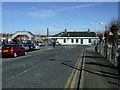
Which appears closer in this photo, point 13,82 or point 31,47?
Result: point 13,82

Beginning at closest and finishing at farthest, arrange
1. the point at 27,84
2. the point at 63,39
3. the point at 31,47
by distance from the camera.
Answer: the point at 27,84 → the point at 31,47 → the point at 63,39

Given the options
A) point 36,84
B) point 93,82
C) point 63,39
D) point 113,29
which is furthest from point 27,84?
point 63,39

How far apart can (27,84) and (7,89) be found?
3.01 ft

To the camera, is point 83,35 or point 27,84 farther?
point 83,35

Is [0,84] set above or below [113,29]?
below

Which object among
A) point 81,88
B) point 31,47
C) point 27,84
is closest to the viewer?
point 81,88

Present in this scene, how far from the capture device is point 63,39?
7625 cm

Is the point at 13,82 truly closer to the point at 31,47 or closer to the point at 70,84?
the point at 70,84

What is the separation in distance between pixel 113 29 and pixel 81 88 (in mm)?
10214

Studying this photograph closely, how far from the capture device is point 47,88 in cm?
639

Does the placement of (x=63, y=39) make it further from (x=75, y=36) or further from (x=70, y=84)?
(x=70, y=84)

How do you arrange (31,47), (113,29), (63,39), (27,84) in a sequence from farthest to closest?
(63,39)
(31,47)
(113,29)
(27,84)

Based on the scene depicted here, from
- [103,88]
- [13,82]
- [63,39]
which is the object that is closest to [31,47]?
[13,82]

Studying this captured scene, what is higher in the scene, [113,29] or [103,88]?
[113,29]
